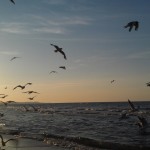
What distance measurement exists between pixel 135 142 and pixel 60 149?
7.52m

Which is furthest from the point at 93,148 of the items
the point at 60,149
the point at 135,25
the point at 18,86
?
the point at 135,25

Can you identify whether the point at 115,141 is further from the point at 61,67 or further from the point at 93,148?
the point at 61,67

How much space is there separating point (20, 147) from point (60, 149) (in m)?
2.33

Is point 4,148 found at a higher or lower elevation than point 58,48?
lower

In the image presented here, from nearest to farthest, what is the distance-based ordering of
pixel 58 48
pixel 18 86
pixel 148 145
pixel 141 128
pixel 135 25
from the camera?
pixel 135 25, pixel 58 48, pixel 18 86, pixel 148 145, pixel 141 128

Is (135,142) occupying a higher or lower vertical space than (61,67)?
lower

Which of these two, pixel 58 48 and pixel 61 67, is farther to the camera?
pixel 61 67

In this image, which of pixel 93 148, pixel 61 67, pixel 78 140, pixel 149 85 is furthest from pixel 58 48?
pixel 78 140

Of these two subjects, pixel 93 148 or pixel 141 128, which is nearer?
pixel 93 148

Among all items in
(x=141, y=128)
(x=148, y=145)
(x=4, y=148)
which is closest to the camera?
Answer: (x=4, y=148)

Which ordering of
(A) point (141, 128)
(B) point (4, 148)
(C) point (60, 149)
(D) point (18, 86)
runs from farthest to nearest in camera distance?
1. (A) point (141, 128)
2. (D) point (18, 86)
3. (C) point (60, 149)
4. (B) point (4, 148)

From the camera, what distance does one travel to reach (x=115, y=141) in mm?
25766

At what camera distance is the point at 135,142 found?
84.4 feet

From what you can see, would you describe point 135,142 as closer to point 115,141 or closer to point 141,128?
point 115,141
